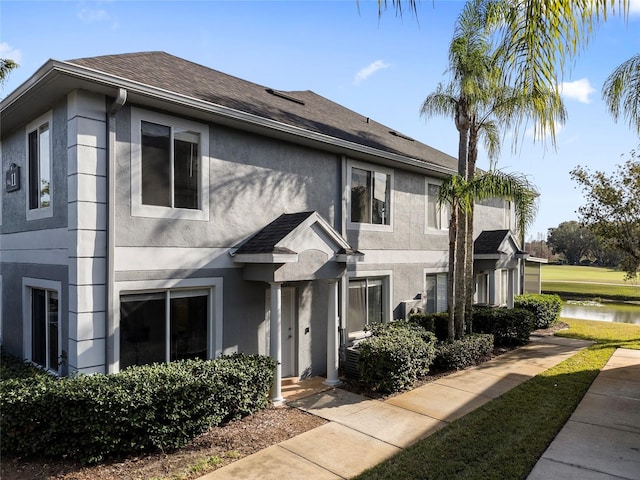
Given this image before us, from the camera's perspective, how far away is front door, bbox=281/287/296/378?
10008 mm

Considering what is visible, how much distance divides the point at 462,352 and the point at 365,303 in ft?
9.36

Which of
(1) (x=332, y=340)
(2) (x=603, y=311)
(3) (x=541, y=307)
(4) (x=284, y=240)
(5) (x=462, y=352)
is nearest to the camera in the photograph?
(4) (x=284, y=240)

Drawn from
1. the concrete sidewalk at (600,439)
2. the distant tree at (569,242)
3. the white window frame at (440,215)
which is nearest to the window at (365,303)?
the white window frame at (440,215)

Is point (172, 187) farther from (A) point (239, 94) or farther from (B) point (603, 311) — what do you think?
(B) point (603, 311)

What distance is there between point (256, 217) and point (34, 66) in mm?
4687

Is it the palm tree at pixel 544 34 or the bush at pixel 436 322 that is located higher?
the palm tree at pixel 544 34

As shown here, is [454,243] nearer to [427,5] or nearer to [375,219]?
[375,219]

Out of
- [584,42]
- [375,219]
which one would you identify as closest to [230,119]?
[375,219]

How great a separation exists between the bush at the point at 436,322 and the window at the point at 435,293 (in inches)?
47.2

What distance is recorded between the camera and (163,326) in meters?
7.75

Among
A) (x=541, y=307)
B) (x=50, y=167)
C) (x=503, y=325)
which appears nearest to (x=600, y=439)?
(x=503, y=325)

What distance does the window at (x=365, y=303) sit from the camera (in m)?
11.6

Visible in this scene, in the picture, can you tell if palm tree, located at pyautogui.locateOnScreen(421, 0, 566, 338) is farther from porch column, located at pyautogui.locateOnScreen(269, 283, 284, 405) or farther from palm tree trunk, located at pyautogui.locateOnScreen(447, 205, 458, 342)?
porch column, located at pyautogui.locateOnScreen(269, 283, 284, 405)

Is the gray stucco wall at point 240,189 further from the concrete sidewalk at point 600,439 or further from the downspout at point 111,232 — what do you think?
the concrete sidewalk at point 600,439
